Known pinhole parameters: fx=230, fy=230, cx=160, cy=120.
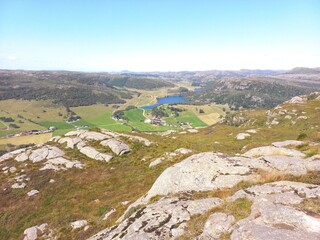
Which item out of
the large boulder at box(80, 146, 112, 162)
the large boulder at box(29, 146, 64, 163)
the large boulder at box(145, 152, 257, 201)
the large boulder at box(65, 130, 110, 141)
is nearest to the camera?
the large boulder at box(145, 152, 257, 201)

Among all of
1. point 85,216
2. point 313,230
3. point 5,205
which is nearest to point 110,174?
point 85,216

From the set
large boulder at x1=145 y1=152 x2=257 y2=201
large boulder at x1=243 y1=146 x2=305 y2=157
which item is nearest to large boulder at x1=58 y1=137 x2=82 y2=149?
large boulder at x1=145 y1=152 x2=257 y2=201

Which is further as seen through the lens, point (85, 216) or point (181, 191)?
point (85, 216)

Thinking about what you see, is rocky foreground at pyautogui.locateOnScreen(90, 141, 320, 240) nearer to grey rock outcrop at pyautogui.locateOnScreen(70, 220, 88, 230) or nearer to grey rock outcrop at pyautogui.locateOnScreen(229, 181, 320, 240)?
grey rock outcrop at pyautogui.locateOnScreen(229, 181, 320, 240)

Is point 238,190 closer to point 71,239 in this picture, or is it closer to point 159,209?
point 159,209

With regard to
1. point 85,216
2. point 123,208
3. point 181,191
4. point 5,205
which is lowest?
point 5,205

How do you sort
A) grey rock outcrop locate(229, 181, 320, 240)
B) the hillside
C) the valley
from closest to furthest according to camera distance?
grey rock outcrop locate(229, 181, 320, 240)
the hillside
the valley

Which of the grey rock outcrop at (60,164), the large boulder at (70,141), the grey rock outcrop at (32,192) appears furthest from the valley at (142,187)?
the large boulder at (70,141)

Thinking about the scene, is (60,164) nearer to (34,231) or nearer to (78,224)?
(34,231)
